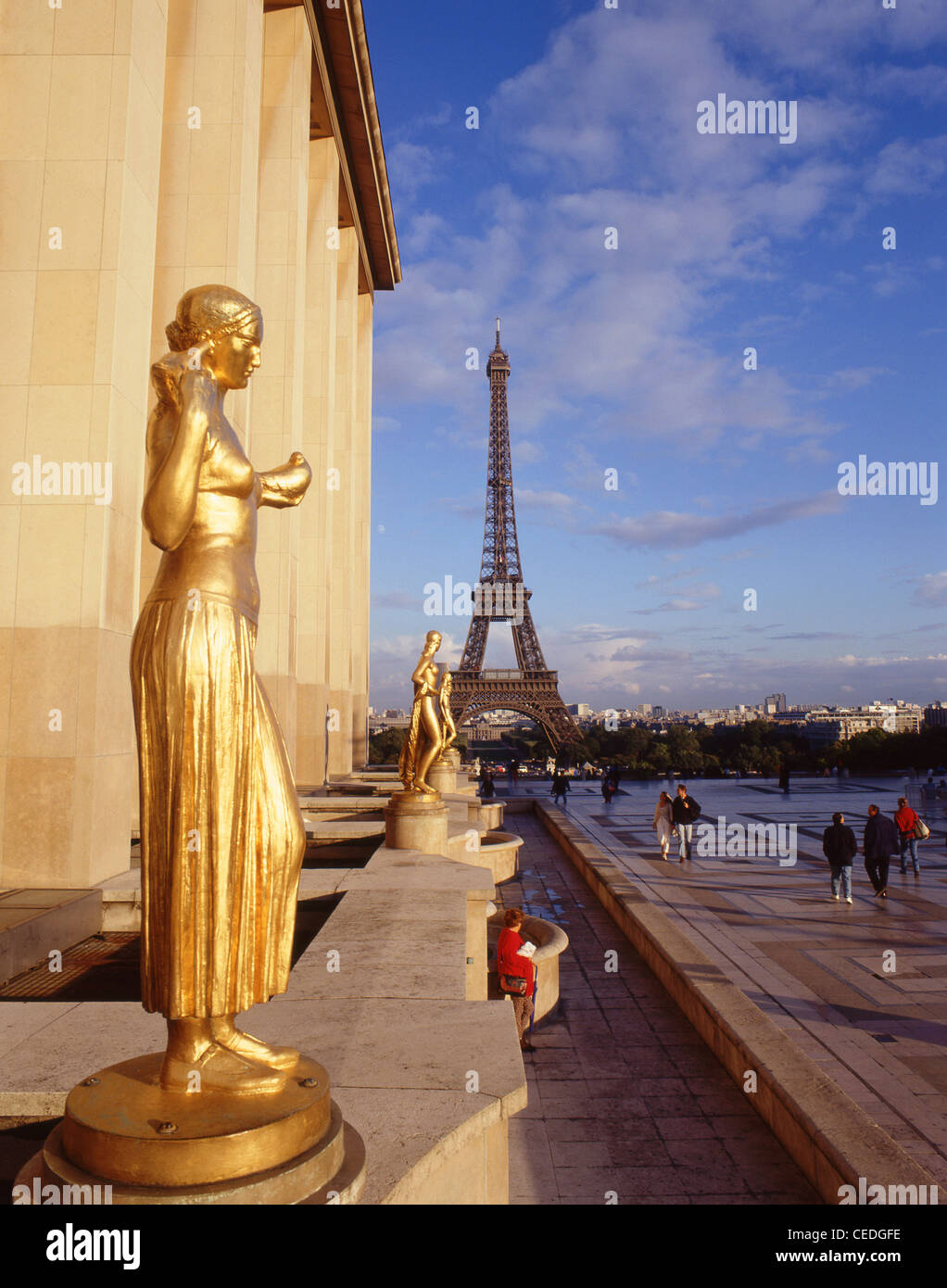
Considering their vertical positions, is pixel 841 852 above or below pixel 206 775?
below

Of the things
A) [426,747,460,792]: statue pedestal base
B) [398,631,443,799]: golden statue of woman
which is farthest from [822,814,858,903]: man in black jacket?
[426,747,460,792]: statue pedestal base

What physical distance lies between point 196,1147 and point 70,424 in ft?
23.8

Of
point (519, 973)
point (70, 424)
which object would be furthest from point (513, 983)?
point (70, 424)

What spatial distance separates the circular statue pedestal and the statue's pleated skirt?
7281mm

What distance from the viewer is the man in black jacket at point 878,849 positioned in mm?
12609

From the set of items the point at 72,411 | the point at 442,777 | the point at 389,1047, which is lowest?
the point at 442,777

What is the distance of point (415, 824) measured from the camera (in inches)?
388

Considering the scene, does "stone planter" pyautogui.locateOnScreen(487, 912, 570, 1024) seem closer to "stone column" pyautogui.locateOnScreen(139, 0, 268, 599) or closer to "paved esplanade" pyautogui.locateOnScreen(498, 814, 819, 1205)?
"paved esplanade" pyautogui.locateOnScreen(498, 814, 819, 1205)

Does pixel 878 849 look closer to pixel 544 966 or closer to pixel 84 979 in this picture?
pixel 544 966

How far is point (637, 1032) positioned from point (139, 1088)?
5.66 m

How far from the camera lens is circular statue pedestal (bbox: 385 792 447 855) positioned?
9.87 m

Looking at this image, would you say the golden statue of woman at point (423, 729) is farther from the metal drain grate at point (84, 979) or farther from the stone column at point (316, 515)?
the stone column at point (316, 515)

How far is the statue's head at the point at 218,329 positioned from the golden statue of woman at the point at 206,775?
7 centimetres
